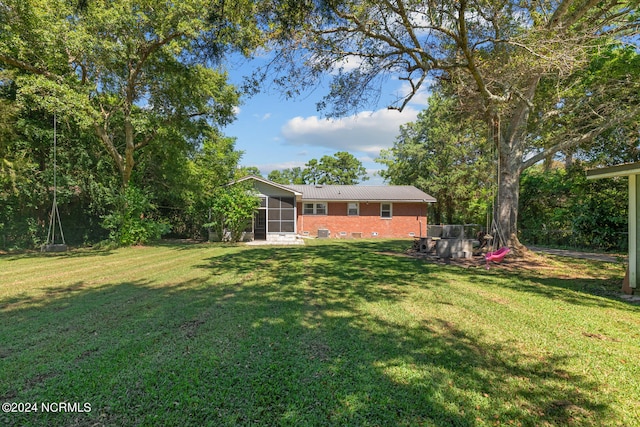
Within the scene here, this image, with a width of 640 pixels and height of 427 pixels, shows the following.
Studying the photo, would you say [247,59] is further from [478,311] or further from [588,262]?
[588,262]

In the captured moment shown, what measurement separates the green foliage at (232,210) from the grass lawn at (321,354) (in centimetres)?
996

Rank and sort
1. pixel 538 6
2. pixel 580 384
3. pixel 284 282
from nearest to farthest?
pixel 580 384 → pixel 284 282 → pixel 538 6

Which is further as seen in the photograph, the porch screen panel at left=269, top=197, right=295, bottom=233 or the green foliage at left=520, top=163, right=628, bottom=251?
the porch screen panel at left=269, top=197, right=295, bottom=233

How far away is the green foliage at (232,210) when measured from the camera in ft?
54.3

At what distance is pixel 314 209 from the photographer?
2211 centimetres

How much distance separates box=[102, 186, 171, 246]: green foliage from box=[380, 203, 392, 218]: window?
13755mm

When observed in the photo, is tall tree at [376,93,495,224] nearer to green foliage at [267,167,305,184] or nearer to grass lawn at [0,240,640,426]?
grass lawn at [0,240,640,426]

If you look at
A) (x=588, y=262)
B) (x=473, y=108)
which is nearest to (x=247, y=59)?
(x=473, y=108)

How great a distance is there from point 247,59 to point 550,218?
1592cm

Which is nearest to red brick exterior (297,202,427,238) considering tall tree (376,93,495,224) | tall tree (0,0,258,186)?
tall tree (376,93,495,224)

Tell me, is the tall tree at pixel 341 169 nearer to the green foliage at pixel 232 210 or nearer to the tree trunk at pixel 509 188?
the green foliage at pixel 232 210

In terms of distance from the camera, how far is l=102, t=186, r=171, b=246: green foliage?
14.4 meters

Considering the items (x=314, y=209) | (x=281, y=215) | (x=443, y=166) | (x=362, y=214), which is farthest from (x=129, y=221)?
(x=443, y=166)

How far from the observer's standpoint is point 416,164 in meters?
26.5
